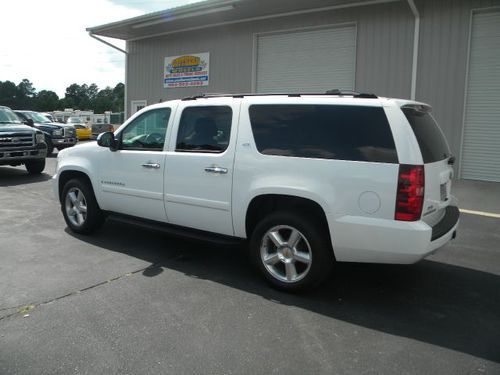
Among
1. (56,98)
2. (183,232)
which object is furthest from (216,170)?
(56,98)

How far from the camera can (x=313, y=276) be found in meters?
4.22

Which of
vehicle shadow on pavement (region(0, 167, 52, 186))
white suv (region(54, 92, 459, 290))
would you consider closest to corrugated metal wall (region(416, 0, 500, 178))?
white suv (region(54, 92, 459, 290))

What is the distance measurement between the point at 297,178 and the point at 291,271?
0.89 meters

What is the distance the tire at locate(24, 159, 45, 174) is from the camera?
1274 centimetres

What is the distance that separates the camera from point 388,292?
4.49 m

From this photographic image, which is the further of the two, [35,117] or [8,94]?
[8,94]

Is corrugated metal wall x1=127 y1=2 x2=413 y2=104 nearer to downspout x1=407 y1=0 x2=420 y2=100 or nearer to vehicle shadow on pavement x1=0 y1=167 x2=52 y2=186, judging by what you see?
downspout x1=407 y1=0 x2=420 y2=100

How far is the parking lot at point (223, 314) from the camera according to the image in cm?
318

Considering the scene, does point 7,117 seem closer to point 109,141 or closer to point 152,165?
point 109,141

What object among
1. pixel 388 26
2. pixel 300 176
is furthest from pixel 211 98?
pixel 388 26

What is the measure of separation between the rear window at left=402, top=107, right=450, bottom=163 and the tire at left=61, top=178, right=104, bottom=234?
4185 millimetres

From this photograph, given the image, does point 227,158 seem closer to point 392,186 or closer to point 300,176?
point 300,176

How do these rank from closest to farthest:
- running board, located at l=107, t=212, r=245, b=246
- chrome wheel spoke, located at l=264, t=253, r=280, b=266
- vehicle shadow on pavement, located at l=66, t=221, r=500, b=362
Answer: vehicle shadow on pavement, located at l=66, t=221, r=500, b=362 → chrome wheel spoke, located at l=264, t=253, r=280, b=266 → running board, located at l=107, t=212, r=245, b=246

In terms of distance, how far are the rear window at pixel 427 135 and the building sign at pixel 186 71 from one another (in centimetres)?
1248
